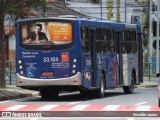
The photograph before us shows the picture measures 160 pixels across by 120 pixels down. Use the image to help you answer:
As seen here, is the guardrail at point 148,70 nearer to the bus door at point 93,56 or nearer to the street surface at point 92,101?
the street surface at point 92,101

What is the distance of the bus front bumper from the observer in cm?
2356

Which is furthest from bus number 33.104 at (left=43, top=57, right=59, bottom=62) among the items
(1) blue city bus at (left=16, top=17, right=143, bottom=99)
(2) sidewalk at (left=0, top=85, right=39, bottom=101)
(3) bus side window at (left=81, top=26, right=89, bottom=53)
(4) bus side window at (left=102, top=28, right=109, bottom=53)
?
(4) bus side window at (left=102, top=28, right=109, bottom=53)

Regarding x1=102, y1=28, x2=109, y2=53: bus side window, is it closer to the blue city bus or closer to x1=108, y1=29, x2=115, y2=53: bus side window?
x1=108, y1=29, x2=115, y2=53: bus side window

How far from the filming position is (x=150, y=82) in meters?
41.9

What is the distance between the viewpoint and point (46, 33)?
23953 millimetres

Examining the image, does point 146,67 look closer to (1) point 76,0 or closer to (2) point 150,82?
(2) point 150,82

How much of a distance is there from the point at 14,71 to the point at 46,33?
345 inches

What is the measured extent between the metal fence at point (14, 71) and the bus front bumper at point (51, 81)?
Result: 8138 millimetres

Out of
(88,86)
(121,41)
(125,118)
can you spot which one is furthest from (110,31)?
(125,118)

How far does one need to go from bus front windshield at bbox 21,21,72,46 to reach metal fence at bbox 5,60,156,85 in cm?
815

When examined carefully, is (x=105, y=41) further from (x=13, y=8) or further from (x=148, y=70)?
(x=148, y=70)

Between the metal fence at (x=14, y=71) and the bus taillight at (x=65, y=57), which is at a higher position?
the bus taillight at (x=65, y=57)

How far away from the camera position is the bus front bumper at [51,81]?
23562mm

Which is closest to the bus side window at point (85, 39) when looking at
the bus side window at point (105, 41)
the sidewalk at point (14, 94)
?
the bus side window at point (105, 41)
